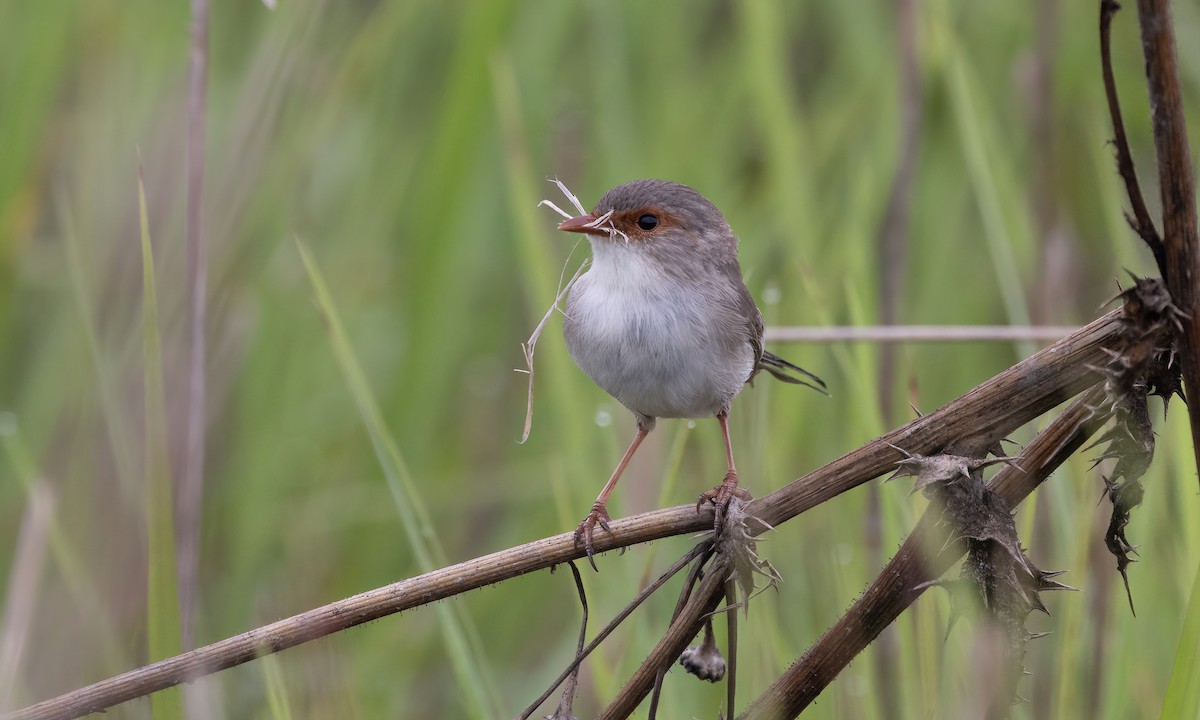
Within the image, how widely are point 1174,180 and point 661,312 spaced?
1510 millimetres

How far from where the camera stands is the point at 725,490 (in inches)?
90.0

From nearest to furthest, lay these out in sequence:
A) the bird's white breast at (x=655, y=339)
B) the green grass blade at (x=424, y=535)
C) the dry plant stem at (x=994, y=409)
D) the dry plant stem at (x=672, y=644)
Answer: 1. the dry plant stem at (x=994, y=409)
2. the dry plant stem at (x=672, y=644)
3. the green grass blade at (x=424, y=535)
4. the bird's white breast at (x=655, y=339)

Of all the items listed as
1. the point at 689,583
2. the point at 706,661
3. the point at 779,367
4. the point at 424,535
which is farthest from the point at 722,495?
the point at 779,367

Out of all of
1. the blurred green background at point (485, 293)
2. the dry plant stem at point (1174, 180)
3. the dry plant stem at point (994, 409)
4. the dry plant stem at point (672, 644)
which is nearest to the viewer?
the dry plant stem at point (1174, 180)

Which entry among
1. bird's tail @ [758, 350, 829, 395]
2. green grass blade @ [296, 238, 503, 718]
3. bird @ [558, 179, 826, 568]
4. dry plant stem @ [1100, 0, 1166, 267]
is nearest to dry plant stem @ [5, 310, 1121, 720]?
dry plant stem @ [1100, 0, 1166, 267]

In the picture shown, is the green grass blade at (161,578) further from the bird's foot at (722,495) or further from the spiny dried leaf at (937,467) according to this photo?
the spiny dried leaf at (937,467)

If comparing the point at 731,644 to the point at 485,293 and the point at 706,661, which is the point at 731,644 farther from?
the point at 485,293

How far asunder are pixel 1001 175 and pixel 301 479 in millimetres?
2416

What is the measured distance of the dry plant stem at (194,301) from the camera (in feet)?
8.35

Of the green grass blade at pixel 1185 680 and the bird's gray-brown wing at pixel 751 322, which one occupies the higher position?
the bird's gray-brown wing at pixel 751 322

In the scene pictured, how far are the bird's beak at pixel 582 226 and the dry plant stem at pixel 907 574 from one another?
1293mm

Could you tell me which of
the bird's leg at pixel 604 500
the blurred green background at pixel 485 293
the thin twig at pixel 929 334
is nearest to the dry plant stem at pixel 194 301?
the blurred green background at pixel 485 293

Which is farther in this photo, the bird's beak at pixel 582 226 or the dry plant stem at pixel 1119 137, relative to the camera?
the bird's beak at pixel 582 226

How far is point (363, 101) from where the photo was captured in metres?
4.81
